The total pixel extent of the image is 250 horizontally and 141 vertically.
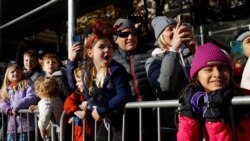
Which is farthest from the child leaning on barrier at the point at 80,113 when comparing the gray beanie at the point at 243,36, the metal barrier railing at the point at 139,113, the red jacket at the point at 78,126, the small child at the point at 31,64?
the small child at the point at 31,64

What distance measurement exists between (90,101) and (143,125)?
0.49 metres

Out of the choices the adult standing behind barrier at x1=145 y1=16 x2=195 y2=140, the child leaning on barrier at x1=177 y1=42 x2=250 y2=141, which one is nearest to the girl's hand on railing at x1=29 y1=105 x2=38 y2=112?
the adult standing behind barrier at x1=145 y1=16 x2=195 y2=140

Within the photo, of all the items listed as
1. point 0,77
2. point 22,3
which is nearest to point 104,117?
point 0,77

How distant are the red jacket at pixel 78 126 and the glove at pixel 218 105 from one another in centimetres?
167

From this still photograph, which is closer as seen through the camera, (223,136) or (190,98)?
(223,136)

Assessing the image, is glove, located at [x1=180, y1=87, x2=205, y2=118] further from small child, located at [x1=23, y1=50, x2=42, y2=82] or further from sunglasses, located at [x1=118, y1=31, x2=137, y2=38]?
small child, located at [x1=23, y1=50, x2=42, y2=82]

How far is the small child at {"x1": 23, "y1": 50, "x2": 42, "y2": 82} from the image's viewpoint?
610 centimetres

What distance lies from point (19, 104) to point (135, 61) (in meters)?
2.07

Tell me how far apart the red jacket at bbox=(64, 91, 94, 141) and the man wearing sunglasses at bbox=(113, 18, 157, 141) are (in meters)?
0.51

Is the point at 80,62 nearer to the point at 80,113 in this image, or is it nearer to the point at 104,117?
the point at 80,113

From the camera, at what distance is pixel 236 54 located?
12.2 feet

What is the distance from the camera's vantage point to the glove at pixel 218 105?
255 cm

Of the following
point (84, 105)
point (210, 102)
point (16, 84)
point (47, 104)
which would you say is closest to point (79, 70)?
point (84, 105)

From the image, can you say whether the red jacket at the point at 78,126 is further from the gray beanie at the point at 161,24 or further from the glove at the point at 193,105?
the glove at the point at 193,105
